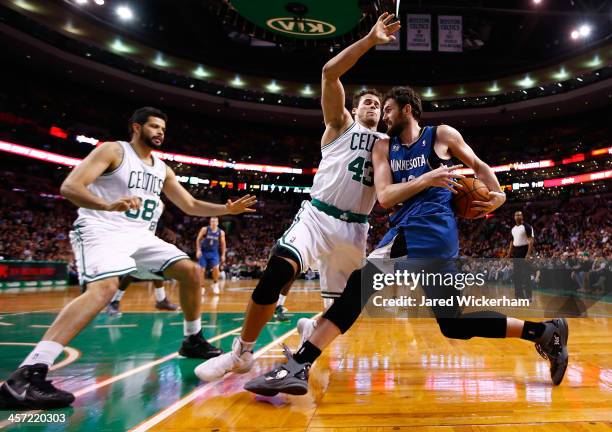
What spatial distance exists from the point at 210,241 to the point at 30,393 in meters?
9.12

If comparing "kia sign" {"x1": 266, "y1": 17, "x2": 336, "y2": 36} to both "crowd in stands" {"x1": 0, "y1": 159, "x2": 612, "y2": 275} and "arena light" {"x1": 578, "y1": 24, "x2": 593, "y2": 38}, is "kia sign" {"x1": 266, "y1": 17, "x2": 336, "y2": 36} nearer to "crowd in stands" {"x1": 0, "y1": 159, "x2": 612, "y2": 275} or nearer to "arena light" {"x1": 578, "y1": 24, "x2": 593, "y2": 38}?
"crowd in stands" {"x1": 0, "y1": 159, "x2": 612, "y2": 275}

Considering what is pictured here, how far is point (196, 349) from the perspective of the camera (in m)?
3.57

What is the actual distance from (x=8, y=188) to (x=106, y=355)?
22589 millimetres

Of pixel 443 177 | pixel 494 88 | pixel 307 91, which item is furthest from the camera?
pixel 307 91

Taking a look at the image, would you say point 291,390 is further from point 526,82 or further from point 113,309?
point 526,82

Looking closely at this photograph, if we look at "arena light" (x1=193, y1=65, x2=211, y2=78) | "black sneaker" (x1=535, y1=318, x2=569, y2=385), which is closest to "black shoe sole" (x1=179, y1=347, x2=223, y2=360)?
"black sneaker" (x1=535, y1=318, x2=569, y2=385)

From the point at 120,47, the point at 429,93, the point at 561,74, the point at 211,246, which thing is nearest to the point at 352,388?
the point at 211,246

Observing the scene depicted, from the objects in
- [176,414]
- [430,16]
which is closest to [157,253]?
[176,414]

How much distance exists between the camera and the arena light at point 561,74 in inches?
999

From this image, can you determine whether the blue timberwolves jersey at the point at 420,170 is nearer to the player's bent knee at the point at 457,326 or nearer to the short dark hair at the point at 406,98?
the short dark hair at the point at 406,98

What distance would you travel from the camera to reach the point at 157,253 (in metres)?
3.40

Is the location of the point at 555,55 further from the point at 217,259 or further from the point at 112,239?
the point at 112,239

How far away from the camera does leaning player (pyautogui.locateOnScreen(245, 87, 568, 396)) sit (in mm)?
2443

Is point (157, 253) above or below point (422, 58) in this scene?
below
